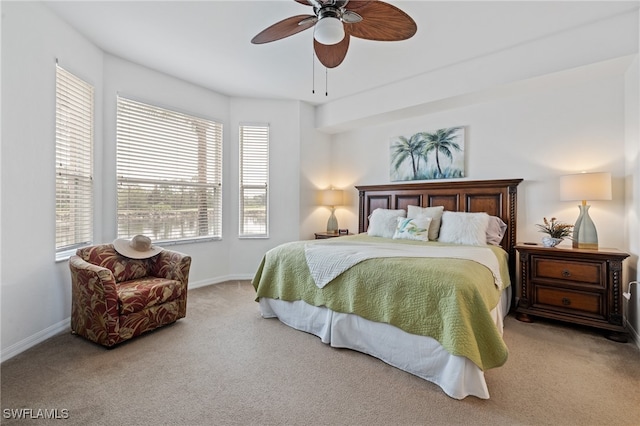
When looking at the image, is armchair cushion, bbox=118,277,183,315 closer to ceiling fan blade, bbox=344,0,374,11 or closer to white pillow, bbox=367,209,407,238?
white pillow, bbox=367,209,407,238

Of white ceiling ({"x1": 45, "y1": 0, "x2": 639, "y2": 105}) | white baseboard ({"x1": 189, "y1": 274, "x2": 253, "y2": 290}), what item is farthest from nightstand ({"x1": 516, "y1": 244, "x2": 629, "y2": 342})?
white baseboard ({"x1": 189, "y1": 274, "x2": 253, "y2": 290})

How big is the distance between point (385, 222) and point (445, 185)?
93cm

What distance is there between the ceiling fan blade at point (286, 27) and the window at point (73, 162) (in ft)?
6.77

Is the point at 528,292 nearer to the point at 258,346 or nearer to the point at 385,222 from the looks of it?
the point at 385,222

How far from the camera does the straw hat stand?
2957 mm

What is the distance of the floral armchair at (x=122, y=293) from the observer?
2383mm

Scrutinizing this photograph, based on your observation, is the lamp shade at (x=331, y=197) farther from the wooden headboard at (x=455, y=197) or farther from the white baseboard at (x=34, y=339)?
the white baseboard at (x=34, y=339)

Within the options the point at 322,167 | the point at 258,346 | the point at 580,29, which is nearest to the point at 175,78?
the point at 322,167

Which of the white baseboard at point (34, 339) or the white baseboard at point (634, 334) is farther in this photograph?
the white baseboard at point (634, 334)

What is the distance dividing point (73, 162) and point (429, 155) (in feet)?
13.8

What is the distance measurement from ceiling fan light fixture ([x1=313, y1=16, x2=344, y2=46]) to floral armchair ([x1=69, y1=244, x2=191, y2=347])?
2.38m

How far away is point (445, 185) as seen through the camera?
3.96m

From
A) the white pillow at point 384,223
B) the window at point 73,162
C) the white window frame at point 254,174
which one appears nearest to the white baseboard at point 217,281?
the white window frame at point 254,174

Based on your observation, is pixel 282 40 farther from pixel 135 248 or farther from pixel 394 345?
pixel 394 345
